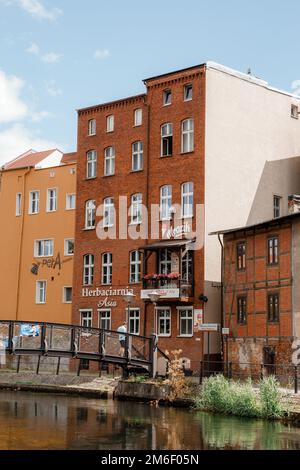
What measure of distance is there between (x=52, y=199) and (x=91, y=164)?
14.8ft

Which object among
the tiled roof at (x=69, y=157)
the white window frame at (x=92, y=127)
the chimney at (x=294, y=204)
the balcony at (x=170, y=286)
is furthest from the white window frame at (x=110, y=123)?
the chimney at (x=294, y=204)

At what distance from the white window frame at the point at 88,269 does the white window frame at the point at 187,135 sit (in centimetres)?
875

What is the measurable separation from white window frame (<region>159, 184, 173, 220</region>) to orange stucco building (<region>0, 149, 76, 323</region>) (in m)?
7.97

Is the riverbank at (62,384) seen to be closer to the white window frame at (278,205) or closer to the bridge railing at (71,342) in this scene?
the bridge railing at (71,342)

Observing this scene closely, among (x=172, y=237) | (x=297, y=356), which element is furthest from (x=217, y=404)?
(x=172, y=237)

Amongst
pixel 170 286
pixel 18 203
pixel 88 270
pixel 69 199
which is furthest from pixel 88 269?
pixel 18 203

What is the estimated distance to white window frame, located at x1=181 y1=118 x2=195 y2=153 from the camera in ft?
138

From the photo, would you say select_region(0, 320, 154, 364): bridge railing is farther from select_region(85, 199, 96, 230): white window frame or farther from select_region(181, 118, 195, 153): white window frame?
select_region(85, 199, 96, 230): white window frame

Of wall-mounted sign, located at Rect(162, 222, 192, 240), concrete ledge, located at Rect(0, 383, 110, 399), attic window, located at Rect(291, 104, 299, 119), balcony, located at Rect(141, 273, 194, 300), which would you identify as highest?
attic window, located at Rect(291, 104, 299, 119)

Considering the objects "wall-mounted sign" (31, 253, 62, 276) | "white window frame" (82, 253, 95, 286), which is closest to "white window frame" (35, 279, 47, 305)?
"wall-mounted sign" (31, 253, 62, 276)

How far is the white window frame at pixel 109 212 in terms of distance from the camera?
4522 cm

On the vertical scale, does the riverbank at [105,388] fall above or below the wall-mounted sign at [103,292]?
below

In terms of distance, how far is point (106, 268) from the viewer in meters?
45.2

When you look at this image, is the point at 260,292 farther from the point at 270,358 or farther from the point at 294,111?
the point at 294,111
